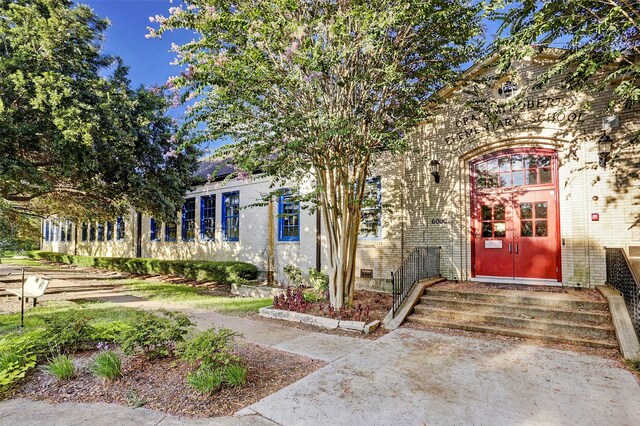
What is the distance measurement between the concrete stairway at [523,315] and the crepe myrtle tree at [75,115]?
20.9ft

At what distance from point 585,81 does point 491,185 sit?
3.00m

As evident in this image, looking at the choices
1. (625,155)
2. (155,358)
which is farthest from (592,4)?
(155,358)

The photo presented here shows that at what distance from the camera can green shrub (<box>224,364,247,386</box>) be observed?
148 inches

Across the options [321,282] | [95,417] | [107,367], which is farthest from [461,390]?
[321,282]

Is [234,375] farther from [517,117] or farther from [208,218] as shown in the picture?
[208,218]

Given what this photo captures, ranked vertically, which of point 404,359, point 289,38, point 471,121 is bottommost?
point 404,359

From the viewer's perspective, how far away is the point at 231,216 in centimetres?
1478

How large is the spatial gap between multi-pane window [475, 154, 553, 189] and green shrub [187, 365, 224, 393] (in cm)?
799

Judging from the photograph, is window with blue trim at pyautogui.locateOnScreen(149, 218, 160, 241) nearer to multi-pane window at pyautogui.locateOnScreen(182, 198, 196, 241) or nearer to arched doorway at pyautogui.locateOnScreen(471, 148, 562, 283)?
multi-pane window at pyautogui.locateOnScreen(182, 198, 196, 241)

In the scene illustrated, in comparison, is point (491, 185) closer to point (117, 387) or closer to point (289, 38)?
point (289, 38)

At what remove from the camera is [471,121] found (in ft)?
29.4

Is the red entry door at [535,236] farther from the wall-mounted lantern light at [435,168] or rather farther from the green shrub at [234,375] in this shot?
the green shrub at [234,375]

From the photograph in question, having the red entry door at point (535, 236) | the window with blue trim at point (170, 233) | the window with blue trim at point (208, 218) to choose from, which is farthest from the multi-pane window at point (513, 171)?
the window with blue trim at point (170, 233)

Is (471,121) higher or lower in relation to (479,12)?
lower
